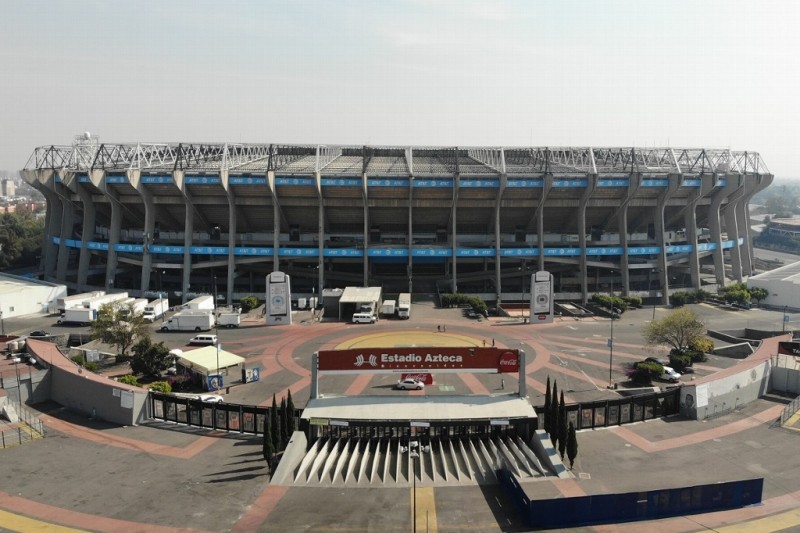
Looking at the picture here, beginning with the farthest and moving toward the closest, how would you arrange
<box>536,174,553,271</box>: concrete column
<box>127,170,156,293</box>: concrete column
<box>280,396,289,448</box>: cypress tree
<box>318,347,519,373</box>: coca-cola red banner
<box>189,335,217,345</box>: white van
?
<box>127,170,156,293</box>: concrete column < <box>536,174,553,271</box>: concrete column < <box>189,335,217,345</box>: white van < <box>318,347,519,373</box>: coca-cola red banner < <box>280,396,289,448</box>: cypress tree

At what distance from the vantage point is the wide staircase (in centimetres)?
2730

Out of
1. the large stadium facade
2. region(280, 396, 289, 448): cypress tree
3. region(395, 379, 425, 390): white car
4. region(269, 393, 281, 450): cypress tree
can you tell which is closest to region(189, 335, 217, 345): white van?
the large stadium facade

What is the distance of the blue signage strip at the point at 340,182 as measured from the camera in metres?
73.1

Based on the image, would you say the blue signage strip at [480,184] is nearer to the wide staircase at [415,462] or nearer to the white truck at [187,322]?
the white truck at [187,322]

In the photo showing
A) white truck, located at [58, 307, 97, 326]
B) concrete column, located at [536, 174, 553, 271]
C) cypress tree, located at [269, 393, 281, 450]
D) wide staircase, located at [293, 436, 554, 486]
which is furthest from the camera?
concrete column, located at [536, 174, 553, 271]

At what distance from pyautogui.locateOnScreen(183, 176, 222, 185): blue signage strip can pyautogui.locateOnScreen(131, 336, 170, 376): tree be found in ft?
111

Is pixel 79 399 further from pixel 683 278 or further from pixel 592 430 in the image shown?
pixel 683 278

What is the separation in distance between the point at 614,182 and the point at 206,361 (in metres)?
59.5

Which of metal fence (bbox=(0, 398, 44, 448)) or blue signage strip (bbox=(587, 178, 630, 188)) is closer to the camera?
metal fence (bbox=(0, 398, 44, 448))

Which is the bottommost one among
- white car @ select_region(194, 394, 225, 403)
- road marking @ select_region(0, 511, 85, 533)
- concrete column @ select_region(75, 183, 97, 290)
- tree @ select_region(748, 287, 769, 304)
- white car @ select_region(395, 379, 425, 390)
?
road marking @ select_region(0, 511, 85, 533)

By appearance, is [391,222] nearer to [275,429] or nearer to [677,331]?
[677,331]

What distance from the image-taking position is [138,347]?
145 ft

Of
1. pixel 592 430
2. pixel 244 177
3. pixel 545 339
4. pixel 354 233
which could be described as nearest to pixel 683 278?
pixel 545 339

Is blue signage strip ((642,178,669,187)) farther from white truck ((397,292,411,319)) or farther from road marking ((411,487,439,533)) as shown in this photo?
road marking ((411,487,439,533))
